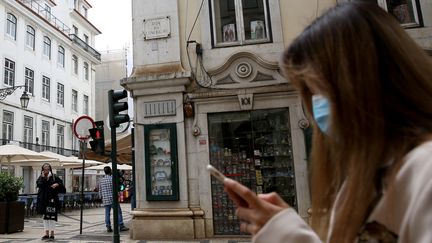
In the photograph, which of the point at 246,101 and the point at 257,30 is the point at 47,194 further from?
the point at 257,30

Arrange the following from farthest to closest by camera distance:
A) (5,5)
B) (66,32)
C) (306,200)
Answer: (66,32) → (5,5) → (306,200)

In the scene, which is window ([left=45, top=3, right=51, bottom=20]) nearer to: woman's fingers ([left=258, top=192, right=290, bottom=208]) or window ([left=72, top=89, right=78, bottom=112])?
window ([left=72, top=89, right=78, bottom=112])

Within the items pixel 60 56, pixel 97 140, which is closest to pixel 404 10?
pixel 97 140

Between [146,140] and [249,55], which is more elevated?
[249,55]

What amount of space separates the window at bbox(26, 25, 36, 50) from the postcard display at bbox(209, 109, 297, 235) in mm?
24193

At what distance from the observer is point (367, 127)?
3.24 ft

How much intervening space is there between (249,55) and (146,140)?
10.6 ft

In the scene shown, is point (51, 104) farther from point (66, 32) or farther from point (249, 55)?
point (249, 55)

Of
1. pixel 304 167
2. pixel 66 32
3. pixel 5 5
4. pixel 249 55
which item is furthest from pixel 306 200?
pixel 66 32

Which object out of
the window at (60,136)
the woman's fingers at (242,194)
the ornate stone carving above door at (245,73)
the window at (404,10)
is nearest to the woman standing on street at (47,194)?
the ornate stone carving above door at (245,73)

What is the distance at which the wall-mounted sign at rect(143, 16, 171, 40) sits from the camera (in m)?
9.48

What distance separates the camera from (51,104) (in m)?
30.4

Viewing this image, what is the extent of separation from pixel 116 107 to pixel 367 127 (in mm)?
6479

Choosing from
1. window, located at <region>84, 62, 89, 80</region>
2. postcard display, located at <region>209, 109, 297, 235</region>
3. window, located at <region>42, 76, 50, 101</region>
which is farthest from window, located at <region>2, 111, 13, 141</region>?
postcard display, located at <region>209, 109, 297, 235</region>
